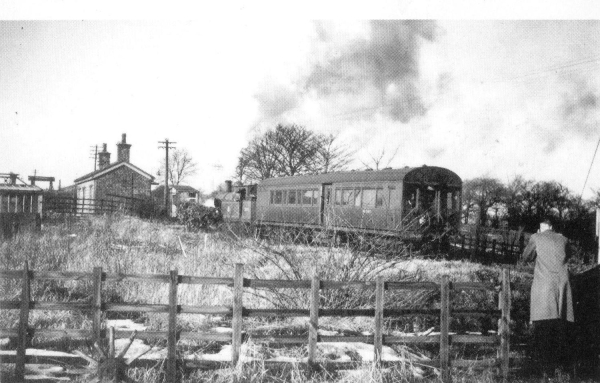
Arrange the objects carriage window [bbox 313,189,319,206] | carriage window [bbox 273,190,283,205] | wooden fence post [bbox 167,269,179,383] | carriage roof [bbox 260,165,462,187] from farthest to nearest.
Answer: carriage window [bbox 273,190,283,205] < carriage window [bbox 313,189,319,206] < carriage roof [bbox 260,165,462,187] < wooden fence post [bbox 167,269,179,383]

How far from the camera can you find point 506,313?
5.84m

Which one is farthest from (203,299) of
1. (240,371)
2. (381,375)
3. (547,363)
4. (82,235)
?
(82,235)

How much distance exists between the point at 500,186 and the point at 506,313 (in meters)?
24.4

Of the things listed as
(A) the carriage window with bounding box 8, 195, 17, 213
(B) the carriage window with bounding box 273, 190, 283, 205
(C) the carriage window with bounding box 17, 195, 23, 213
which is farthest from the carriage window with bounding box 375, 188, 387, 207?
(A) the carriage window with bounding box 8, 195, 17, 213

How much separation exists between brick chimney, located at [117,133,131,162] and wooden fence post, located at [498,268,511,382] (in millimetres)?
37407

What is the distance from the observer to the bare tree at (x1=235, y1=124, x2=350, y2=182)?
134ft

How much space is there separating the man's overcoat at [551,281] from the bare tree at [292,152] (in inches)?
1367

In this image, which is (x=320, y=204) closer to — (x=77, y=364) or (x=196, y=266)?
(x=196, y=266)

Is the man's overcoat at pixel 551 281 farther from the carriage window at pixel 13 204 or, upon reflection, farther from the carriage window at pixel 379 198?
the carriage window at pixel 13 204

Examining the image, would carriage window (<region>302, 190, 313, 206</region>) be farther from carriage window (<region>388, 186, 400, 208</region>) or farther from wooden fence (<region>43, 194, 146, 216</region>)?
wooden fence (<region>43, 194, 146, 216</region>)

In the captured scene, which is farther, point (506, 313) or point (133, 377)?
point (506, 313)

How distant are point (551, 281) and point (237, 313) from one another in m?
3.88

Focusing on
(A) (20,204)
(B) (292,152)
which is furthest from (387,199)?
(B) (292,152)

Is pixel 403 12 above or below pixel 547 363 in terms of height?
above
